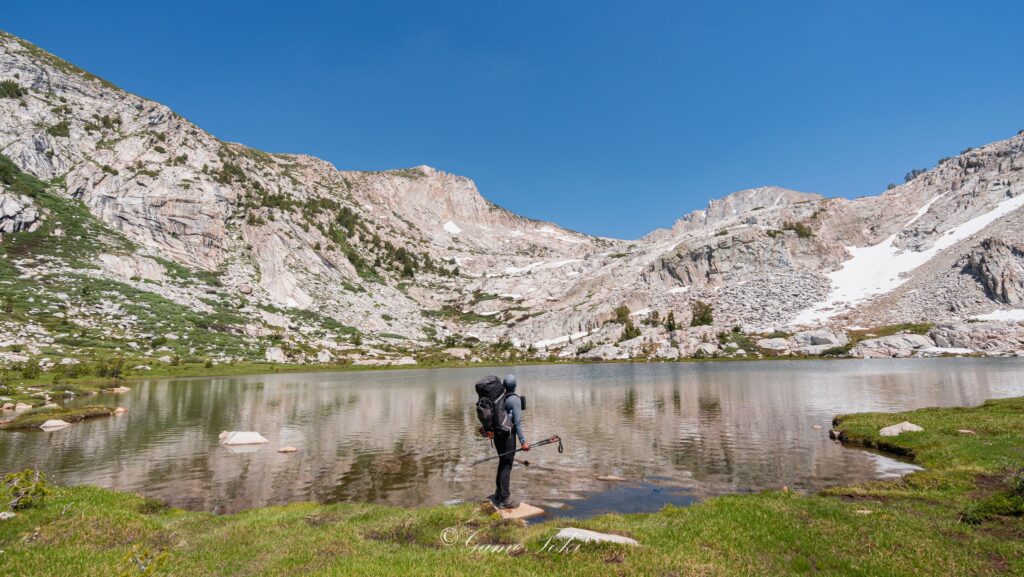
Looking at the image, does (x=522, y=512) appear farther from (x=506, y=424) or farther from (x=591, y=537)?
(x=591, y=537)

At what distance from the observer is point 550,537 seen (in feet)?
40.2

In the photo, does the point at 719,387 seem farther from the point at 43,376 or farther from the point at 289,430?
the point at 43,376

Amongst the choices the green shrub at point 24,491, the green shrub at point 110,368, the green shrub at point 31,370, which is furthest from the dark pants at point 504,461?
the green shrub at point 110,368

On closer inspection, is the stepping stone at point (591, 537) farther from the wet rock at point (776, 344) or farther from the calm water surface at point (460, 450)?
the wet rock at point (776, 344)

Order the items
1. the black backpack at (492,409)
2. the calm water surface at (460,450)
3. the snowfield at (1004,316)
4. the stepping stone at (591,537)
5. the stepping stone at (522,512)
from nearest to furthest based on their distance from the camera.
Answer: the stepping stone at (591,537), the stepping stone at (522,512), the black backpack at (492,409), the calm water surface at (460,450), the snowfield at (1004,316)

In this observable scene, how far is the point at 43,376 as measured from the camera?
79.6 m

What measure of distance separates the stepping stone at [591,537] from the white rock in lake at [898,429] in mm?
27453

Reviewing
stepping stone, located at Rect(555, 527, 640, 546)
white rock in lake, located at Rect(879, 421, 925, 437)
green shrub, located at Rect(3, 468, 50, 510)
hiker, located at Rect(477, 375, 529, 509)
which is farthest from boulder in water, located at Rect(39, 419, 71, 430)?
white rock in lake, located at Rect(879, 421, 925, 437)

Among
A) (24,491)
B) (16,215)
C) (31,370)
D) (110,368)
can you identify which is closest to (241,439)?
(24,491)

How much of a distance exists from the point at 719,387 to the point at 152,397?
8112 centimetres

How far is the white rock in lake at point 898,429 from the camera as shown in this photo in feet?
100

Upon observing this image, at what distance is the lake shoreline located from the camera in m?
10.6

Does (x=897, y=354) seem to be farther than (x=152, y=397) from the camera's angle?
Yes

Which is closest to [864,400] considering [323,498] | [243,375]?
[323,498]
